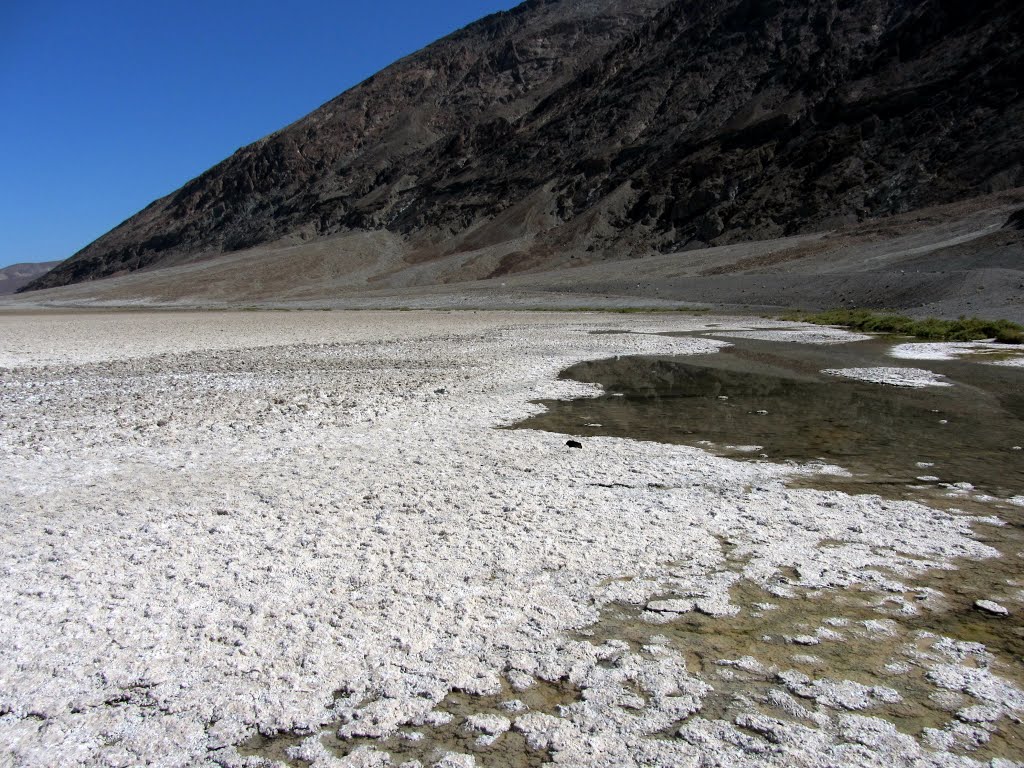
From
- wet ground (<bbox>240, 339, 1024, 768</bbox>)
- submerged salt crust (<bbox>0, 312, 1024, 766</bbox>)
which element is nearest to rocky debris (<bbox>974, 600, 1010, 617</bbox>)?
wet ground (<bbox>240, 339, 1024, 768</bbox>)

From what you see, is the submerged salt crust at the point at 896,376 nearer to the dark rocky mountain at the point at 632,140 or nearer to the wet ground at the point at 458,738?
the wet ground at the point at 458,738

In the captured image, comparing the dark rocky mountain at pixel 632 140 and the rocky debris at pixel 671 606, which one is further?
the dark rocky mountain at pixel 632 140

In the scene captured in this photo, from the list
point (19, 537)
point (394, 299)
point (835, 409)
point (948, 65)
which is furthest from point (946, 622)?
point (948, 65)

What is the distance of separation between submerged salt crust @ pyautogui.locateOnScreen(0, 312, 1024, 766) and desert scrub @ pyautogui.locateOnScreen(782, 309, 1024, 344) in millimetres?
21545

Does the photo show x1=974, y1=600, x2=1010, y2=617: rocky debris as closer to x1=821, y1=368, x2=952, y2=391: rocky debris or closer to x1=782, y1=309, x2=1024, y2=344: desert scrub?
x1=821, y1=368, x2=952, y2=391: rocky debris

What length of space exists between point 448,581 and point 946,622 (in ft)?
9.76

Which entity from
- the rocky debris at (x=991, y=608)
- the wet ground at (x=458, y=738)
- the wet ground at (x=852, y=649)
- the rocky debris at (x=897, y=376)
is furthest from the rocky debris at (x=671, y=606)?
the rocky debris at (x=897, y=376)

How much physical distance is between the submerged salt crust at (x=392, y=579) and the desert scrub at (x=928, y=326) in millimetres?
21545

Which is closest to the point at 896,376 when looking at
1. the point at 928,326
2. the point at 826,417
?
the point at 826,417

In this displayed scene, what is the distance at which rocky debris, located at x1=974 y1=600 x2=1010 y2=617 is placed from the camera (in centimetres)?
452

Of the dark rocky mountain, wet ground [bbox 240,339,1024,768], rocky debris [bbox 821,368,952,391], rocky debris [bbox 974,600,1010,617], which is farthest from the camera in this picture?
the dark rocky mountain

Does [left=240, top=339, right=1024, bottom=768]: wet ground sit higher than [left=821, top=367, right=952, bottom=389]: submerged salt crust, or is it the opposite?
[left=240, top=339, right=1024, bottom=768]: wet ground

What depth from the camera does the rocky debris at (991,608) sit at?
452 centimetres

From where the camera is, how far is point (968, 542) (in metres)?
5.68
